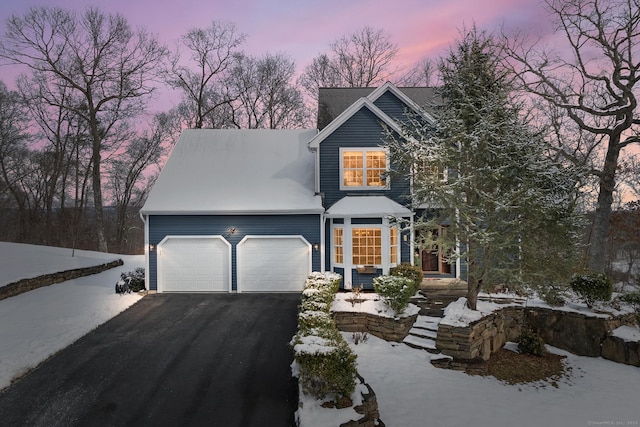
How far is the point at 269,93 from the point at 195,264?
20.1 metres

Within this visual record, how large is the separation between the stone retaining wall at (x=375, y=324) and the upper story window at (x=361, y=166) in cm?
625

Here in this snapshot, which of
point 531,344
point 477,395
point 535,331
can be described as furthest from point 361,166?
point 477,395

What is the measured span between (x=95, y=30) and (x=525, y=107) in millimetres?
27172

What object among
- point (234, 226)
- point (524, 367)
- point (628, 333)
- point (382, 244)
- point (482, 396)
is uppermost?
point (234, 226)

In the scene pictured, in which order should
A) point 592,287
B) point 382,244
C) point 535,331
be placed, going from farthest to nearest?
1. point 382,244
2. point 535,331
3. point 592,287

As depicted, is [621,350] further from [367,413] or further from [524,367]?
[367,413]

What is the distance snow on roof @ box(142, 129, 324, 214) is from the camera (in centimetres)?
1366

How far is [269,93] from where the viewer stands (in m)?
29.4

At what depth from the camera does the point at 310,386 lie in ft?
18.5

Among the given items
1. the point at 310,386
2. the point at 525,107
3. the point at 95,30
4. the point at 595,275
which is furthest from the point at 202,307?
the point at 95,30

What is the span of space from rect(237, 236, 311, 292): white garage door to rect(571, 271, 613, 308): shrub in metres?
9.26

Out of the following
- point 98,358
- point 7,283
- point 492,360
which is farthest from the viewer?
point 7,283

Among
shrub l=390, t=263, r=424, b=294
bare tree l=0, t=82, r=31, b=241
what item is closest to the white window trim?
shrub l=390, t=263, r=424, b=294

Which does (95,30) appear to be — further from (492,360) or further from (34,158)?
(492,360)
